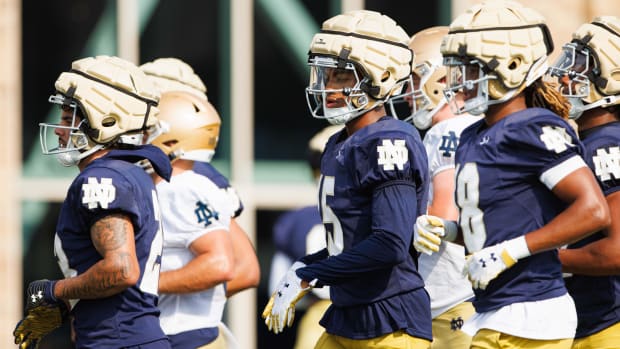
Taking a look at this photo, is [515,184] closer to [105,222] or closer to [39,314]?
[105,222]

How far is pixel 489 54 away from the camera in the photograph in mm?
5746

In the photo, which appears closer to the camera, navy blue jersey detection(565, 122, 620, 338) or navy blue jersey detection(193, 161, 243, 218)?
navy blue jersey detection(565, 122, 620, 338)

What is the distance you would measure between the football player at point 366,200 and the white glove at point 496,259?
0.37 meters

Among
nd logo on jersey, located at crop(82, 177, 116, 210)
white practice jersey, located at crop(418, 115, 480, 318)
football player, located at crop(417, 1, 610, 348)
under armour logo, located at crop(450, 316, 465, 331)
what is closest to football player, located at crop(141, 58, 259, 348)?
nd logo on jersey, located at crop(82, 177, 116, 210)

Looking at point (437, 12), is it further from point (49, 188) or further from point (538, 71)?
point (538, 71)

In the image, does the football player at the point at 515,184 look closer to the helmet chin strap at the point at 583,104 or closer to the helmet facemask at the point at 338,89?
the helmet facemask at the point at 338,89

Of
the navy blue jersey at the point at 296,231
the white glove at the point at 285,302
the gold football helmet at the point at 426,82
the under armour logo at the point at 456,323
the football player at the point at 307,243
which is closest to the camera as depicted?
the white glove at the point at 285,302

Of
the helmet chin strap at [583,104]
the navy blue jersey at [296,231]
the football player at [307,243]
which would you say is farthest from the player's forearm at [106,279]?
the navy blue jersey at [296,231]

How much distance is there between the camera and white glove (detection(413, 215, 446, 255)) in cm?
571

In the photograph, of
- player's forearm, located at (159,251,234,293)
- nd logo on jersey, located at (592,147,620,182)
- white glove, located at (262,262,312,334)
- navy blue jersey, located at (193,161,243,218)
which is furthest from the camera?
navy blue jersey, located at (193,161,243,218)

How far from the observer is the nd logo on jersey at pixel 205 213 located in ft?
23.4

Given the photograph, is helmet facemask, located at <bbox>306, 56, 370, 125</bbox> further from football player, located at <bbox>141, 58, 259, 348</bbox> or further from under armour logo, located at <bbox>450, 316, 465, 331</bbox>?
under armour logo, located at <bbox>450, 316, 465, 331</bbox>

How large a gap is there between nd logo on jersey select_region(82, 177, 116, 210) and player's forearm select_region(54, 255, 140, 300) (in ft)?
0.71

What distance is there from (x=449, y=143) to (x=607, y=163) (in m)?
0.85
